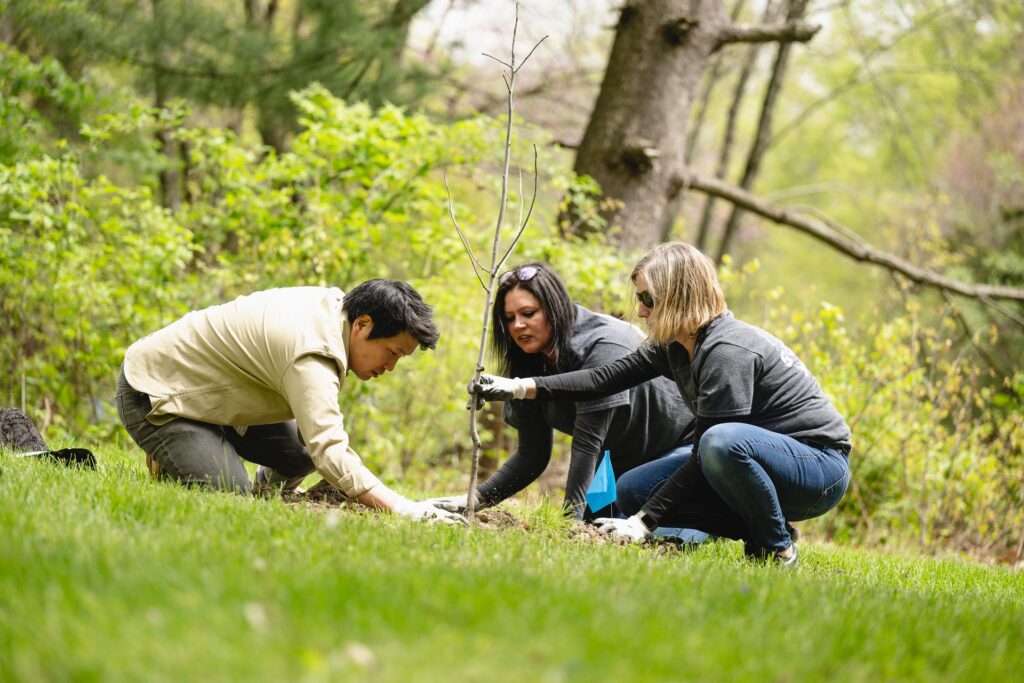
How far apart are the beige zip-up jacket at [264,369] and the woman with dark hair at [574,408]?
966mm

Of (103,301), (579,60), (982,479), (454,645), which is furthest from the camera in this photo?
(579,60)

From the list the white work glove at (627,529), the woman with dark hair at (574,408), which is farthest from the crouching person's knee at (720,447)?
the woman with dark hair at (574,408)

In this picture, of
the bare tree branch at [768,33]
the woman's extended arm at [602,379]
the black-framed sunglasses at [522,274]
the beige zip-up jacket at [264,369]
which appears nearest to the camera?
the beige zip-up jacket at [264,369]

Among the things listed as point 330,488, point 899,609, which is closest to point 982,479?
point 899,609

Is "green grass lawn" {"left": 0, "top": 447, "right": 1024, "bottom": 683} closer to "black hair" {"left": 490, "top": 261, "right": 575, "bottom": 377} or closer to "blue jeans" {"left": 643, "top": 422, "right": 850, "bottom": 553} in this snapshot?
"blue jeans" {"left": 643, "top": 422, "right": 850, "bottom": 553}

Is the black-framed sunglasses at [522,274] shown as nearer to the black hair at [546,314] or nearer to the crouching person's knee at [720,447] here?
the black hair at [546,314]

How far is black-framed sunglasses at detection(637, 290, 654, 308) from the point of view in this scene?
13.5 feet

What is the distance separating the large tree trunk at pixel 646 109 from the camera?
8.38m

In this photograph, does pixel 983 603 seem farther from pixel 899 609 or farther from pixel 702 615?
pixel 702 615

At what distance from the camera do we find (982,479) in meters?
7.38

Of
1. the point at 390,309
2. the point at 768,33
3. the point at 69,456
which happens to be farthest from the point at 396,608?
the point at 768,33

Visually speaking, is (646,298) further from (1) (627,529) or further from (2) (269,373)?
(2) (269,373)

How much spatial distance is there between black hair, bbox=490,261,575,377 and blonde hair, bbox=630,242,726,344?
60 centimetres

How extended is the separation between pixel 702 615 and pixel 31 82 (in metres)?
7.47
